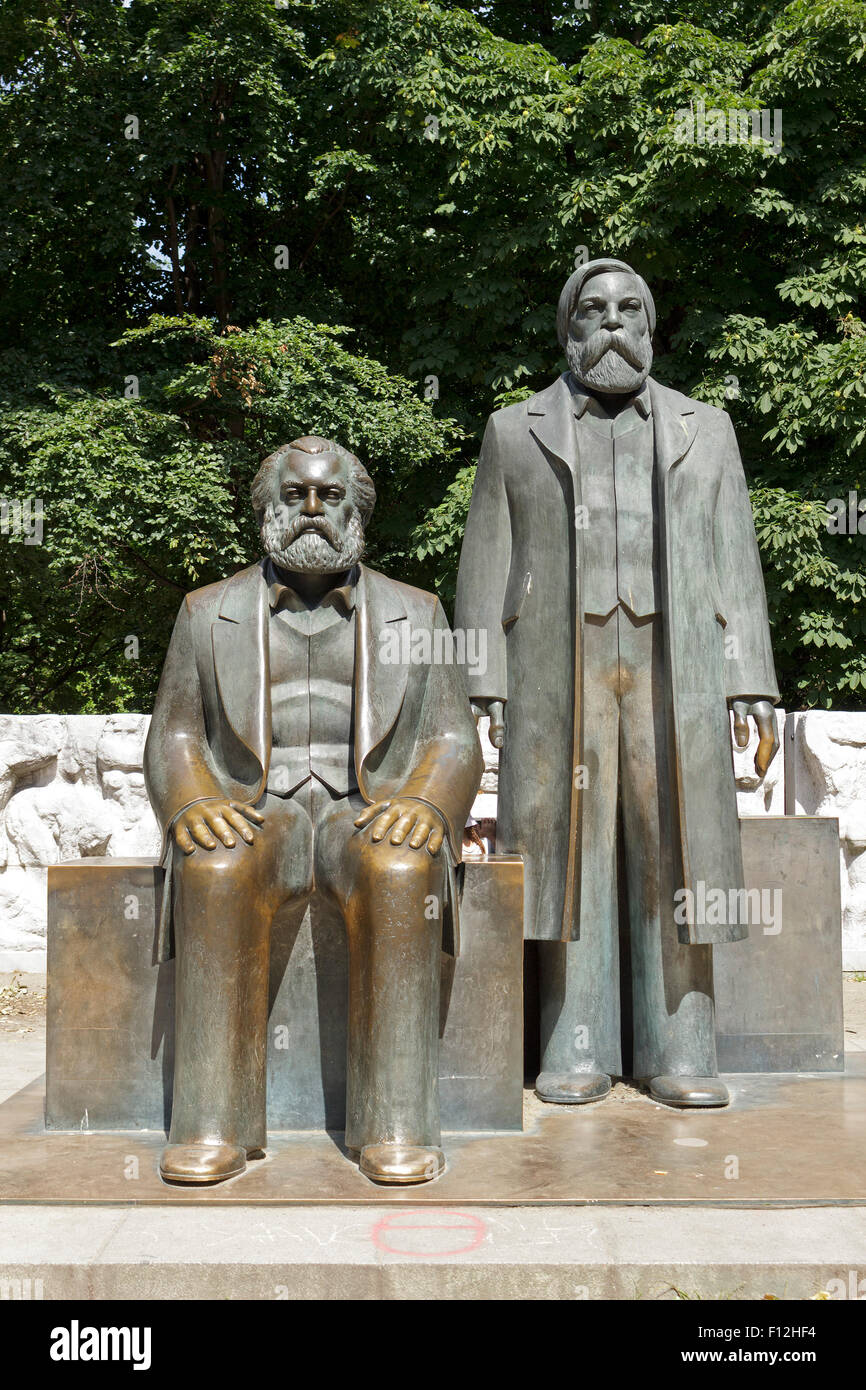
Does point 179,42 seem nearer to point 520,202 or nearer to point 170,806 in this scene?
point 520,202

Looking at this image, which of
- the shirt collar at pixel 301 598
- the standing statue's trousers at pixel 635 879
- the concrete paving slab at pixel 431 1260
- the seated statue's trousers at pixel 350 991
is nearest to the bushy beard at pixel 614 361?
the standing statue's trousers at pixel 635 879

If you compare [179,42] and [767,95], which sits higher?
[179,42]

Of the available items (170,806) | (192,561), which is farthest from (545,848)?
(192,561)

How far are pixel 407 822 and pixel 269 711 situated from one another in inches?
21.0

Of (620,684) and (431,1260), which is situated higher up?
(620,684)

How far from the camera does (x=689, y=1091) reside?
4113 millimetres

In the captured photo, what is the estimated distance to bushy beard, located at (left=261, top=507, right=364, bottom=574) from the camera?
152 inches

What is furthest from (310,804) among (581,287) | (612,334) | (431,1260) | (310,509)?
(581,287)

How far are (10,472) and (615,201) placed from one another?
18.9ft

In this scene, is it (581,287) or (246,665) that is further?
(581,287)

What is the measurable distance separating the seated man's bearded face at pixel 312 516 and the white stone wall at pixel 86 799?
3.22 meters

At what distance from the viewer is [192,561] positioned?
39.0 feet

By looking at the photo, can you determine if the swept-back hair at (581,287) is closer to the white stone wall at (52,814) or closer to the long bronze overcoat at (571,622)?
the long bronze overcoat at (571,622)

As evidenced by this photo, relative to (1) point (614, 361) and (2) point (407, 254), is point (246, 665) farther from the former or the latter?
(2) point (407, 254)
